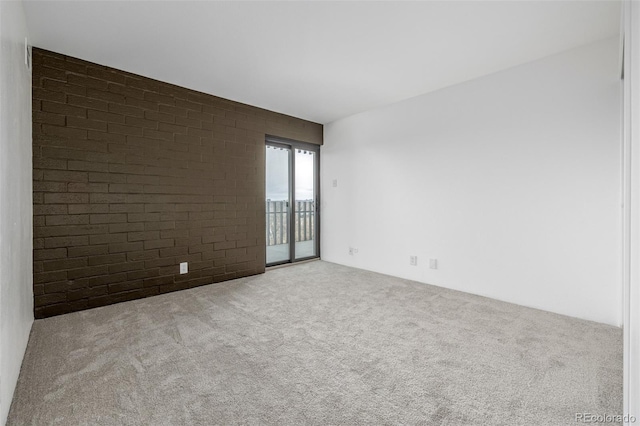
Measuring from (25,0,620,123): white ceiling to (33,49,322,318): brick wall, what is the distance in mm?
310

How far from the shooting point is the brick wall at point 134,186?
8.72 ft

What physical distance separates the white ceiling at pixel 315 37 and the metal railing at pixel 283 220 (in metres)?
1.96

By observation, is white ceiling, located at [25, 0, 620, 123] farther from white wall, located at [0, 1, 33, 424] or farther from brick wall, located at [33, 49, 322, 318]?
white wall, located at [0, 1, 33, 424]

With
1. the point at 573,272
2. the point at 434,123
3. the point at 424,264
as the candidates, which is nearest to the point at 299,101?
the point at 434,123

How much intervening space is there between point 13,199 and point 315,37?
2.38 m

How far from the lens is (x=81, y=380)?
1700 millimetres

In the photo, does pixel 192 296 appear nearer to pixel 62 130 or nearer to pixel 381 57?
pixel 62 130

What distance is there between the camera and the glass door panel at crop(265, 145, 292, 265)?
4719 millimetres

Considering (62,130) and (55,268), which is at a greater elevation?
(62,130)

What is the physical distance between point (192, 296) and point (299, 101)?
9.24ft

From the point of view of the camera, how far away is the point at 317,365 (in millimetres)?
1861

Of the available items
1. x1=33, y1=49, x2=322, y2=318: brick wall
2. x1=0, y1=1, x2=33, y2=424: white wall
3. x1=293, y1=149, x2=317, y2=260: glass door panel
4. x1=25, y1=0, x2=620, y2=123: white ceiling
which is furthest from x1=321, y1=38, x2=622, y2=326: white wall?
x1=0, y1=1, x2=33, y2=424: white wall
